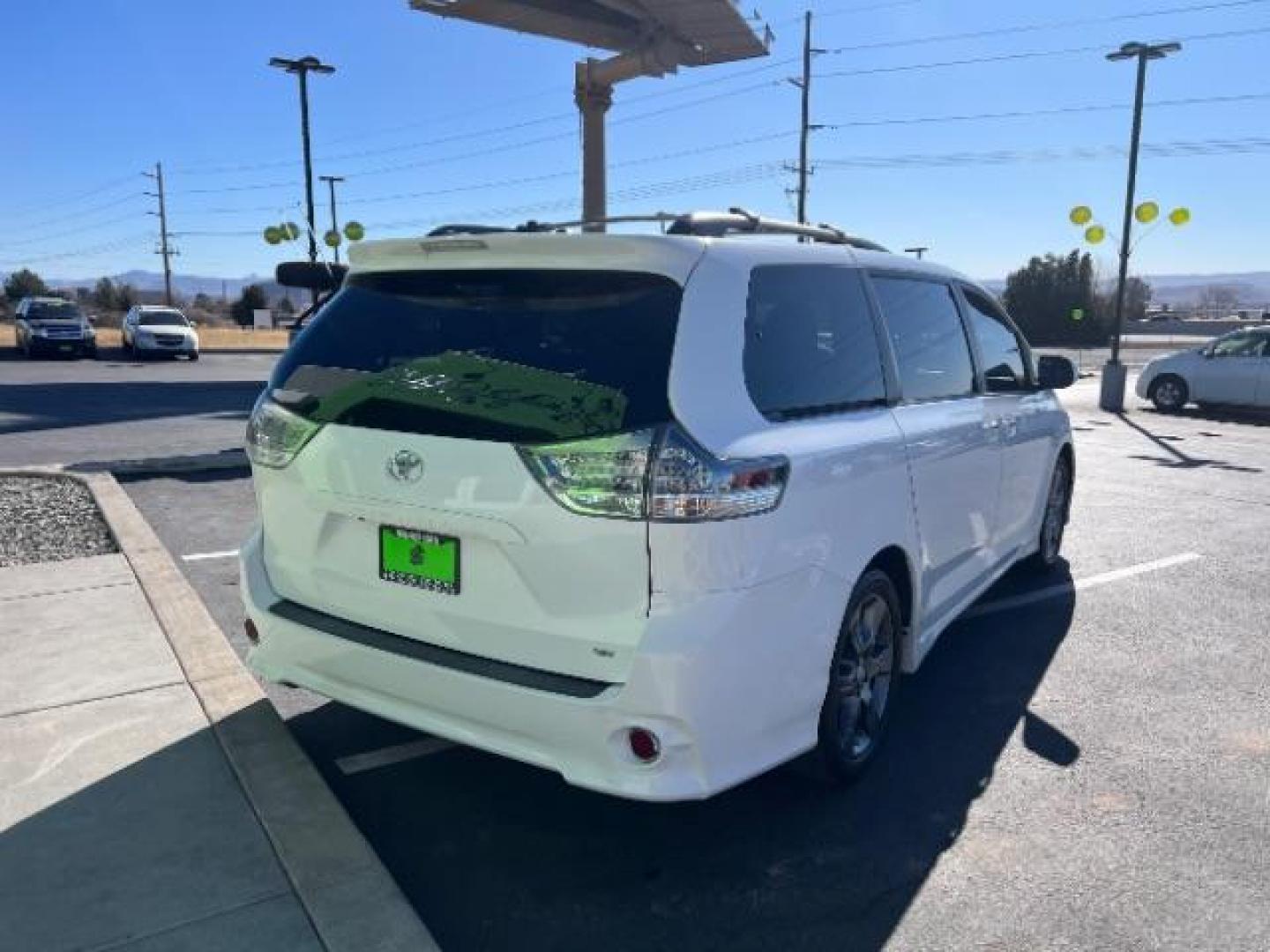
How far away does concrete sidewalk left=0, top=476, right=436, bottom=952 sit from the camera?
8.50 ft

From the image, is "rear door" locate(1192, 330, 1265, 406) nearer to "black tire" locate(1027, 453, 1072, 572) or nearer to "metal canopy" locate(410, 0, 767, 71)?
"black tire" locate(1027, 453, 1072, 572)

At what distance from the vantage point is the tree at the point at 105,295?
7481cm

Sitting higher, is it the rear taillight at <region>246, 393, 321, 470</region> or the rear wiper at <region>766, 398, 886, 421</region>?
the rear wiper at <region>766, 398, 886, 421</region>

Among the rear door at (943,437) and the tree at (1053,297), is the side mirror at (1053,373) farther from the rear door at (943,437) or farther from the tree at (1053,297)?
the tree at (1053,297)

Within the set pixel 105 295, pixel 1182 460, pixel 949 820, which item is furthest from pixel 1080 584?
pixel 105 295

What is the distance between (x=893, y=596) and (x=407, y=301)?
78.7 inches

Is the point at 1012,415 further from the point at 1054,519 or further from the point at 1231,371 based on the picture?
the point at 1231,371

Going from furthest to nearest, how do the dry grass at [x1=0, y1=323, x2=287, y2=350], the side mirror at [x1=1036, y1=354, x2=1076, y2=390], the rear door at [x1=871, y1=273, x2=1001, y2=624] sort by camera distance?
the dry grass at [x1=0, y1=323, x2=287, y2=350]
the side mirror at [x1=1036, y1=354, x2=1076, y2=390]
the rear door at [x1=871, y1=273, x2=1001, y2=624]

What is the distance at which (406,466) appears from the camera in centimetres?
291

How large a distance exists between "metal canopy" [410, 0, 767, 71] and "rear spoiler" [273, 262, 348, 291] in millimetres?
23774

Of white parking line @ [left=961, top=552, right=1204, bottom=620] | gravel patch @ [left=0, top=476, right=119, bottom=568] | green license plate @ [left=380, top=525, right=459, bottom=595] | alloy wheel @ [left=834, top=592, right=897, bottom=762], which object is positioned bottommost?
white parking line @ [left=961, top=552, right=1204, bottom=620]

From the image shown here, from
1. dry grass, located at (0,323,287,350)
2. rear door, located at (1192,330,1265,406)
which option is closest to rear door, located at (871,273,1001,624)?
rear door, located at (1192,330,1265,406)

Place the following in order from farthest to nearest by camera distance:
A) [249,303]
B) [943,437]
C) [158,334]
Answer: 1. [249,303]
2. [158,334]
3. [943,437]

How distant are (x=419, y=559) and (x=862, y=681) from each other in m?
1.64
